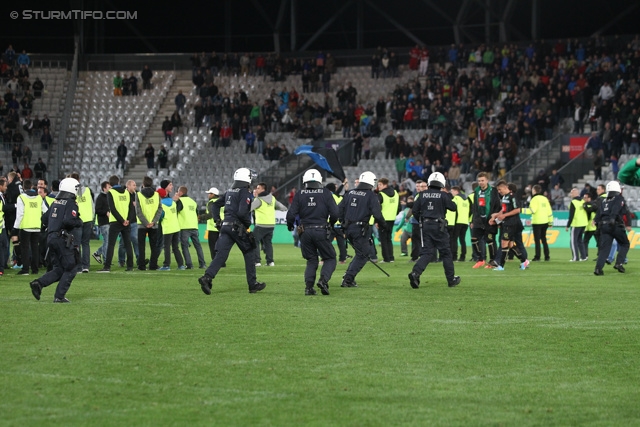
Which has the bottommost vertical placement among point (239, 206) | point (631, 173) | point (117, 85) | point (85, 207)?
point (631, 173)

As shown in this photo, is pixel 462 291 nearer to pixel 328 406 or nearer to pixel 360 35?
pixel 328 406

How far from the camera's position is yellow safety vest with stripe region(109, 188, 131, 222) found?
2050 cm

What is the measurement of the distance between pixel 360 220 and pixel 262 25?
39.7 meters

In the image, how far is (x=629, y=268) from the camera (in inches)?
853

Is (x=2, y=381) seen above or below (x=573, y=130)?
below

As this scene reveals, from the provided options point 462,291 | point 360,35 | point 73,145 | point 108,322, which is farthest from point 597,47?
point 108,322

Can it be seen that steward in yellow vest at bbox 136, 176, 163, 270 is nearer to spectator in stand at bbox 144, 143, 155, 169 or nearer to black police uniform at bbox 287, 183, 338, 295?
black police uniform at bbox 287, 183, 338, 295

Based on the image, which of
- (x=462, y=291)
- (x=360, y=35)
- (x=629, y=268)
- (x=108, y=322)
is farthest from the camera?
(x=360, y=35)

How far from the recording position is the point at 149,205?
21.0 m

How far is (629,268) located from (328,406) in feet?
53.2

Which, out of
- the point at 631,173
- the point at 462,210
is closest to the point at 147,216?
the point at 462,210

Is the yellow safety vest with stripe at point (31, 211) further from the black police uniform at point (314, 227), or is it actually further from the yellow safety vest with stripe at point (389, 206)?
the yellow safety vest with stripe at point (389, 206)

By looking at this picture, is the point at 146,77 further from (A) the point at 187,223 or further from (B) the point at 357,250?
(B) the point at 357,250

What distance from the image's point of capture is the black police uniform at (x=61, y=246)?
13312mm
